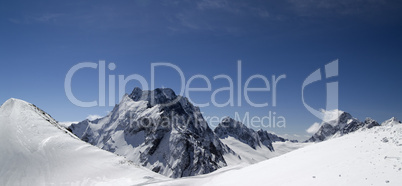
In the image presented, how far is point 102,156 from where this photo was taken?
30.4 m

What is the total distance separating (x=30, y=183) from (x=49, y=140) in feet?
21.9

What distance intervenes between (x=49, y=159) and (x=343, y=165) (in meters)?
30.0

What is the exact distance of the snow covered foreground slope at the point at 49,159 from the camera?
82.7 feet

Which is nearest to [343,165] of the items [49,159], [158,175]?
[158,175]

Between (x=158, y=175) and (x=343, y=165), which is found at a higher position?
(x=343, y=165)

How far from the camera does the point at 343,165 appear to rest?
14.5 metres

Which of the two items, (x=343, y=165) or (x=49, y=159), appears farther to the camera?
A: (x=49, y=159)

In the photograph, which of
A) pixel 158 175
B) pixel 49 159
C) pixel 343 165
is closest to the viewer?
pixel 343 165

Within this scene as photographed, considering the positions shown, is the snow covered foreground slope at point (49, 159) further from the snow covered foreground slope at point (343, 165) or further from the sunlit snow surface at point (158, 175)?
the snow covered foreground slope at point (343, 165)

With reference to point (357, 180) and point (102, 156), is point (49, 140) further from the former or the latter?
point (357, 180)

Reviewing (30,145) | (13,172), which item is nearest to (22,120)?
(30,145)

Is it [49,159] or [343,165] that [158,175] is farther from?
[343,165]

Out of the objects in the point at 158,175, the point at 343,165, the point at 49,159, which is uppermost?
Result: the point at 343,165

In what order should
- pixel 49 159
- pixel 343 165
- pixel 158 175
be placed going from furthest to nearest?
1. pixel 158 175
2. pixel 49 159
3. pixel 343 165
